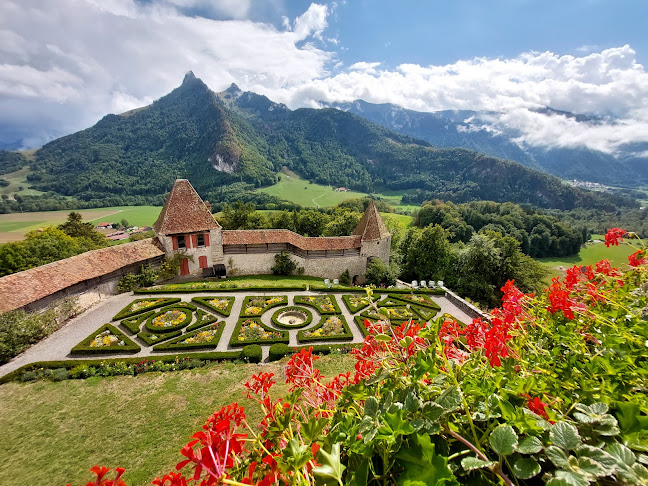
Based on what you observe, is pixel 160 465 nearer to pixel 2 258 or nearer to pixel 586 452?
pixel 586 452

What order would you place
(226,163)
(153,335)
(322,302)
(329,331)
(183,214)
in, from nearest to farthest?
1. (153,335)
2. (329,331)
3. (322,302)
4. (183,214)
5. (226,163)

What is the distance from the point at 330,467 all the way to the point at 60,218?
368ft

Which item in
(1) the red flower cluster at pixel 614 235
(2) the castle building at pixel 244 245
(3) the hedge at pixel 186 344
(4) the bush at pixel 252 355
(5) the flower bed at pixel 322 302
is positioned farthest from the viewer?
(2) the castle building at pixel 244 245

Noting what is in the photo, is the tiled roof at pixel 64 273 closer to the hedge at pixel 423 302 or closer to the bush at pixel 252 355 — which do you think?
the bush at pixel 252 355

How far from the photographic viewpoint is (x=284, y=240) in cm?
2956

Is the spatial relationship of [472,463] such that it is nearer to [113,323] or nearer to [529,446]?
[529,446]

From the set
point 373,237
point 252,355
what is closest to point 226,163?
point 373,237

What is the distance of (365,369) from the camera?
269 centimetres

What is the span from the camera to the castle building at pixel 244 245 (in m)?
26.8

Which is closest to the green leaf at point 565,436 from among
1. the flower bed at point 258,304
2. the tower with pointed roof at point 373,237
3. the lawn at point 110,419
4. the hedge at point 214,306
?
the lawn at point 110,419

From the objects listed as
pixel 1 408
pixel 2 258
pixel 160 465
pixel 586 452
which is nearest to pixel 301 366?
pixel 586 452

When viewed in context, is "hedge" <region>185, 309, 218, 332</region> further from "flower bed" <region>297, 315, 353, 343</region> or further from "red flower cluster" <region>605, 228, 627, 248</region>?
"red flower cluster" <region>605, 228, 627, 248</region>

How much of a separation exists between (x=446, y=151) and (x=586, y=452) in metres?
194

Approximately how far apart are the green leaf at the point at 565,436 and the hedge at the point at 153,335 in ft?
63.5
